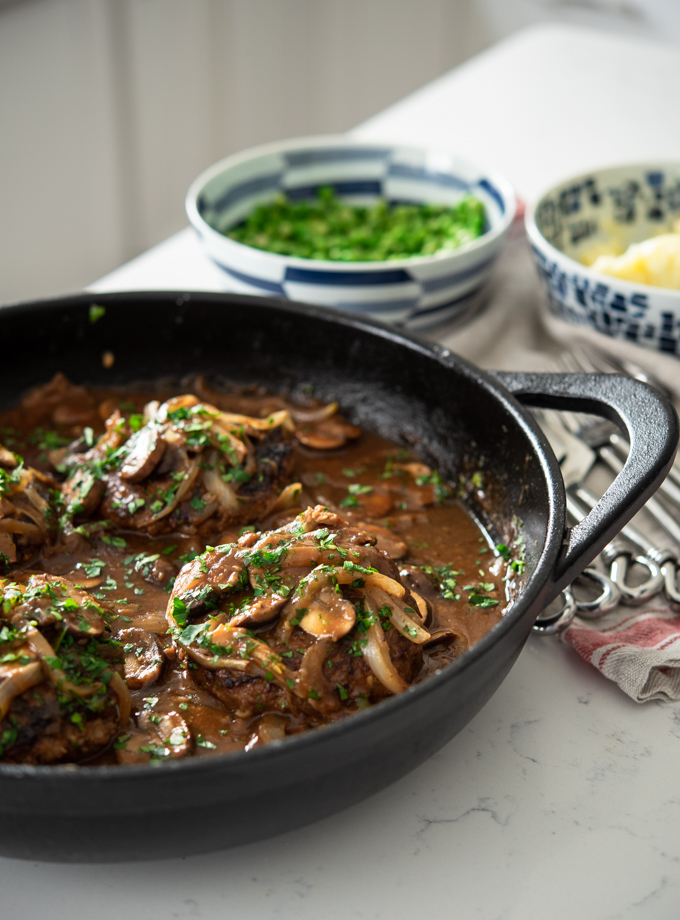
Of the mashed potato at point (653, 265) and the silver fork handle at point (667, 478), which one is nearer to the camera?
the silver fork handle at point (667, 478)

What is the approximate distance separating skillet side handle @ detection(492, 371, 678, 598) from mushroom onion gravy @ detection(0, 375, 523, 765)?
0.35m

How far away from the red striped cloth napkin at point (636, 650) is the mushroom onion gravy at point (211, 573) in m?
0.22

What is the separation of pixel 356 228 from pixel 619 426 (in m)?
1.97

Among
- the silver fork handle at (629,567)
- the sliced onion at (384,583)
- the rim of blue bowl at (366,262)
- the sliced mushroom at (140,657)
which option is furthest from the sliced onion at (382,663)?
the rim of blue bowl at (366,262)

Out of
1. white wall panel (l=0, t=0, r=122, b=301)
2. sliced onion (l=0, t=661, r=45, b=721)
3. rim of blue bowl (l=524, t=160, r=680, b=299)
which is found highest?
rim of blue bowl (l=524, t=160, r=680, b=299)

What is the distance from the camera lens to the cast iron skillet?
141 centimetres

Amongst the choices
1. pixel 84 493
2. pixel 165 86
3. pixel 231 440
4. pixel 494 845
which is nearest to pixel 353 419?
pixel 231 440

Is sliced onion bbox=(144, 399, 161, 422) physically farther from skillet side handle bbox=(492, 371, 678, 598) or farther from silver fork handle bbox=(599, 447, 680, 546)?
→ silver fork handle bbox=(599, 447, 680, 546)

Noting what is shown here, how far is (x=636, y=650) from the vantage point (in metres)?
2.14

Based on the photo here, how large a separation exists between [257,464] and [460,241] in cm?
152

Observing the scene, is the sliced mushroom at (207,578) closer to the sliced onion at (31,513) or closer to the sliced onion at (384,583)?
the sliced onion at (384,583)

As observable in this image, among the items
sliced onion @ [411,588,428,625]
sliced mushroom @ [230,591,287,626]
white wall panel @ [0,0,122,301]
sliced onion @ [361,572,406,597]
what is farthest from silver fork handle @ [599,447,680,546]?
white wall panel @ [0,0,122,301]

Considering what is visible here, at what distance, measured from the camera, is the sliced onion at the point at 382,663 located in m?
1.85

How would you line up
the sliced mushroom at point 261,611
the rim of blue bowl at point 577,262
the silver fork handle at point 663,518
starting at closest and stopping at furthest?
the sliced mushroom at point 261,611, the silver fork handle at point 663,518, the rim of blue bowl at point 577,262
